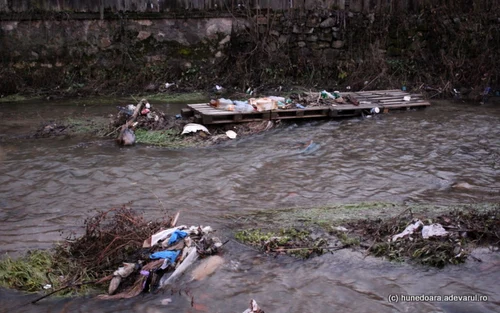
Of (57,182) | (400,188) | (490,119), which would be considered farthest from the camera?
(490,119)

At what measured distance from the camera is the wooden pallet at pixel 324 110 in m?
8.29

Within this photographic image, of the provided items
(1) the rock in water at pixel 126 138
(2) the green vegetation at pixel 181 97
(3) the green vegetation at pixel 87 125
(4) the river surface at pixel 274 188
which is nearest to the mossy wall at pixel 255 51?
(2) the green vegetation at pixel 181 97

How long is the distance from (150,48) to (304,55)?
3.69m

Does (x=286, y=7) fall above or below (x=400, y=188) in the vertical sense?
above

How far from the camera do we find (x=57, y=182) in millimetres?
6184

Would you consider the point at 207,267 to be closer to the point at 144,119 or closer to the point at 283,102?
the point at 144,119

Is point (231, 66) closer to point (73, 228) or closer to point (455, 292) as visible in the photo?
point (73, 228)

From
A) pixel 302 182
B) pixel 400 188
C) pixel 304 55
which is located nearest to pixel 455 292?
pixel 400 188

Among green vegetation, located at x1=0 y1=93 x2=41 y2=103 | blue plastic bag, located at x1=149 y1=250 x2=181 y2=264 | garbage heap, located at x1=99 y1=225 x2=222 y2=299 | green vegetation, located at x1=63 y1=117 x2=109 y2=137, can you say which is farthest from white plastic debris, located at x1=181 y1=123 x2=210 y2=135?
green vegetation, located at x1=0 y1=93 x2=41 y2=103

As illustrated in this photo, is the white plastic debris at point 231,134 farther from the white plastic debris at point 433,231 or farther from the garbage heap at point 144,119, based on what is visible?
the white plastic debris at point 433,231

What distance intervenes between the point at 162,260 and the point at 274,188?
2.25m

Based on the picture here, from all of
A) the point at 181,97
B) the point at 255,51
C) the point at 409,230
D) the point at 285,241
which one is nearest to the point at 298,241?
the point at 285,241

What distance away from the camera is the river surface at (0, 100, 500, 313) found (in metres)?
3.78

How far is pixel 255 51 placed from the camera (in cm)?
1152
